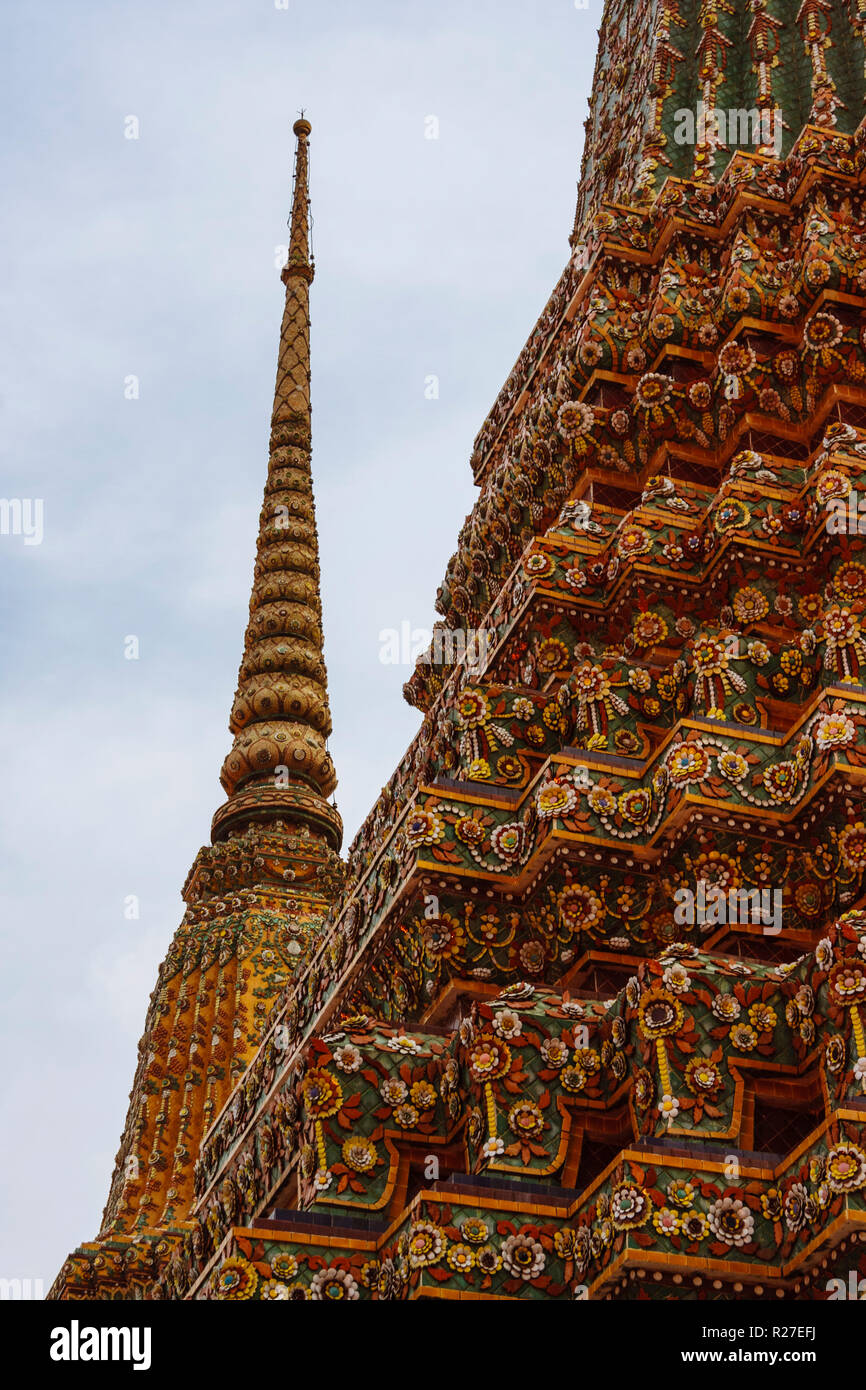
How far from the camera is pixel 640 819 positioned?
35.8ft

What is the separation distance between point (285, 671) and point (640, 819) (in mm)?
17121

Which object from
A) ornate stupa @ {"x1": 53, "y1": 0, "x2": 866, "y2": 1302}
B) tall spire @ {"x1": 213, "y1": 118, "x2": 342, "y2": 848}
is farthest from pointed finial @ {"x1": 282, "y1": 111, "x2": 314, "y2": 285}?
ornate stupa @ {"x1": 53, "y1": 0, "x2": 866, "y2": 1302}

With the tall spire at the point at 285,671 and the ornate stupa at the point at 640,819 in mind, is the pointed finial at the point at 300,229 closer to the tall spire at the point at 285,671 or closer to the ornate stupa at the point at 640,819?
the tall spire at the point at 285,671

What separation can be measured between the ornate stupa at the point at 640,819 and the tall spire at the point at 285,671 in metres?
8.71

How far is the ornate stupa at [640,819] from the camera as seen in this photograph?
29.5 feet

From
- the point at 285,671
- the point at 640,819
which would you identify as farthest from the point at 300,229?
the point at 640,819

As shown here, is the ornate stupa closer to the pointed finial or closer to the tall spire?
the tall spire

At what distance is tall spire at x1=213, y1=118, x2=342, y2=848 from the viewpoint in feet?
85.8

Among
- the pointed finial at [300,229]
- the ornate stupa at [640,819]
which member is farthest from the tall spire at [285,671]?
the ornate stupa at [640,819]

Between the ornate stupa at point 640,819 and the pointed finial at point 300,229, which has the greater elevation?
the pointed finial at point 300,229

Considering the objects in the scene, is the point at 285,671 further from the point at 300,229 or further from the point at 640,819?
the point at 640,819

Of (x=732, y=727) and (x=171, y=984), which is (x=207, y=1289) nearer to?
(x=732, y=727)

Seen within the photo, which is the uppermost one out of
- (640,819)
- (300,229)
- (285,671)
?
(300,229)
